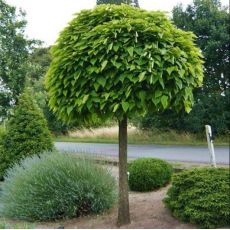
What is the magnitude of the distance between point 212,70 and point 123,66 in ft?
54.7

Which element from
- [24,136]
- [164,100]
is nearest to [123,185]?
[164,100]

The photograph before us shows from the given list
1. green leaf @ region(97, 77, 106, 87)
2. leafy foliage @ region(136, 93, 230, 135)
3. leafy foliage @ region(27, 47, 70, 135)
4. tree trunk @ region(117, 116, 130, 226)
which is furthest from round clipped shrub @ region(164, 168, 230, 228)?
leafy foliage @ region(136, 93, 230, 135)

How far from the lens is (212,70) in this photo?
21.5m

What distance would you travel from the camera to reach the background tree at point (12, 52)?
16312mm

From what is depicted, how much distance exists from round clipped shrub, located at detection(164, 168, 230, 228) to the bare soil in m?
0.16

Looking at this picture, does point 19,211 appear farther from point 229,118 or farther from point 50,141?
point 229,118

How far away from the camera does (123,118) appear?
19.5ft

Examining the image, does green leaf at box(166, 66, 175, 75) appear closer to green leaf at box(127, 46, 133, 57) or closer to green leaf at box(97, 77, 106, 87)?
green leaf at box(127, 46, 133, 57)

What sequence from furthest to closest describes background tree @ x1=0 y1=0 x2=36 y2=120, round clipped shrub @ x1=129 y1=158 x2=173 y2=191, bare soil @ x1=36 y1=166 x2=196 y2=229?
background tree @ x1=0 y1=0 x2=36 y2=120, round clipped shrub @ x1=129 y1=158 x2=173 y2=191, bare soil @ x1=36 y1=166 x2=196 y2=229

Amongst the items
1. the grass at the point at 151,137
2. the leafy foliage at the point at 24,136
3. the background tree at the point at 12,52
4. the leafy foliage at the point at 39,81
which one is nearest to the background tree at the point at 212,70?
the grass at the point at 151,137

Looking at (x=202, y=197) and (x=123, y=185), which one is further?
(x=123, y=185)

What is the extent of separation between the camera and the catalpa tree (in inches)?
216

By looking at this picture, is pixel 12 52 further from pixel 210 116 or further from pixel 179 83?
pixel 179 83

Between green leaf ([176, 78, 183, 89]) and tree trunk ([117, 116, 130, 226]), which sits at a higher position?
green leaf ([176, 78, 183, 89])
